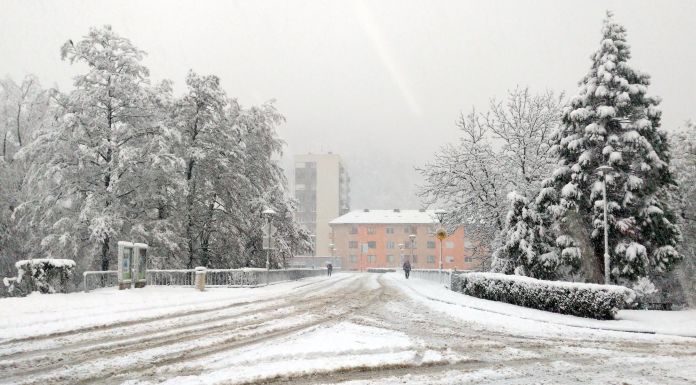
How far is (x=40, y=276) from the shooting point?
20656mm

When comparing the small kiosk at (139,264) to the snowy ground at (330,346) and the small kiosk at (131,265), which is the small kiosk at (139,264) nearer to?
the small kiosk at (131,265)

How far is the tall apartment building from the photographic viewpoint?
433ft

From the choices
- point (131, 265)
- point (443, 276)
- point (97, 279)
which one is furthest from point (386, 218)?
point (97, 279)

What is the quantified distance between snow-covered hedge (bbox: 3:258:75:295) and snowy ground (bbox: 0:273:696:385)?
4.86 m

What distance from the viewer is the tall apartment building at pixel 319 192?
132 meters

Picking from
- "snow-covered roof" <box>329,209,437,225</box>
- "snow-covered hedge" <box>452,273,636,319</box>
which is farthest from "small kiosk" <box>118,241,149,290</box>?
"snow-covered roof" <box>329,209,437,225</box>

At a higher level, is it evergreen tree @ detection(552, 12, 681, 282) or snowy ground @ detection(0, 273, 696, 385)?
evergreen tree @ detection(552, 12, 681, 282)

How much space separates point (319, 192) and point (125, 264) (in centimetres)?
10834

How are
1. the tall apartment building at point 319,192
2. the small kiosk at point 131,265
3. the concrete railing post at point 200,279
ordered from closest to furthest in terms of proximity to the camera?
the small kiosk at point 131,265 < the concrete railing post at point 200,279 < the tall apartment building at point 319,192

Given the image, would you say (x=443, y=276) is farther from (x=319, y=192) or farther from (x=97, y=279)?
(x=319, y=192)

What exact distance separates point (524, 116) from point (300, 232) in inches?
734

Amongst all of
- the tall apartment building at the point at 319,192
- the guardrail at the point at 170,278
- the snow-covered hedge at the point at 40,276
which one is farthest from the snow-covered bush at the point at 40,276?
the tall apartment building at the point at 319,192

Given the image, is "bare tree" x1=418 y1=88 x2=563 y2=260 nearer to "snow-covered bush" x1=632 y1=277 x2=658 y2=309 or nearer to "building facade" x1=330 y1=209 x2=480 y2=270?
"snow-covered bush" x1=632 y1=277 x2=658 y2=309

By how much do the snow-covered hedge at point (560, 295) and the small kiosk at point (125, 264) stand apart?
15.4 meters
